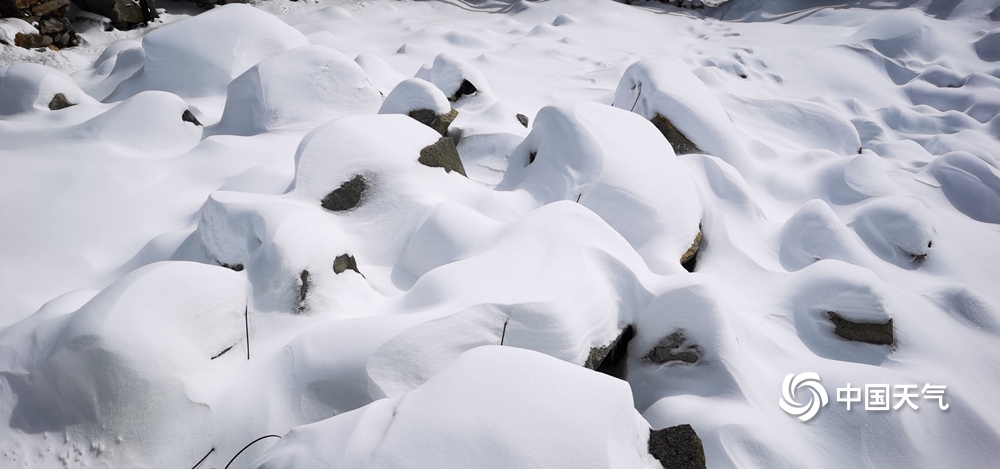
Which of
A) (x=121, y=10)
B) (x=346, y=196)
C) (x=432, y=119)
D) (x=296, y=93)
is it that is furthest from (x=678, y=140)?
(x=121, y=10)

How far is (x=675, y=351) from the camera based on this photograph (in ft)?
6.33

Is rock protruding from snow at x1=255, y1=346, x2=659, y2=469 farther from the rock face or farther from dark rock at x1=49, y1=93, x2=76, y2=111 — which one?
the rock face

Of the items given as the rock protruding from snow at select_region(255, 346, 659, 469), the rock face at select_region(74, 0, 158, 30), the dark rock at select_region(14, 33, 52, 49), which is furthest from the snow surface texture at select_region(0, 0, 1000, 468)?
the rock face at select_region(74, 0, 158, 30)

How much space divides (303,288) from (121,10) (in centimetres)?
568

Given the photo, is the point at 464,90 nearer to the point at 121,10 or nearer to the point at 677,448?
the point at 677,448

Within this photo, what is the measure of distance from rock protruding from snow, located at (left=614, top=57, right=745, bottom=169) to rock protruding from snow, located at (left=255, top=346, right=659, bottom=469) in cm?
252

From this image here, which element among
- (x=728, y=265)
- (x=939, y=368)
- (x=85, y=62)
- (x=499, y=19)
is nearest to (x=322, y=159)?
(x=728, y=265)

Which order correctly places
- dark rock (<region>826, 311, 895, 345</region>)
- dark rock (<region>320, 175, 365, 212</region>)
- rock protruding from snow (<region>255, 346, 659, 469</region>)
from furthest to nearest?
dark rock (<region>320, 175, 365, 212</region>) → dark rock (<region>826, 311, 895, 345</region>) → rock protruding from snow (<region>255, 346, 659, 469</region>)

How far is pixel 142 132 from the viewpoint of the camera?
328cm

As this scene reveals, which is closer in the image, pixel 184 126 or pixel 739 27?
pixel 184 126

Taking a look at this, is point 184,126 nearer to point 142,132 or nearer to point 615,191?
point 142,132

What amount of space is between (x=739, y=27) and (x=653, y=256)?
627cm

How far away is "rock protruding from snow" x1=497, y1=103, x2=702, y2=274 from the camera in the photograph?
2.56m

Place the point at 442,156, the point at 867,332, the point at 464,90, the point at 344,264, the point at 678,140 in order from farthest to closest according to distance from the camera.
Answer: the point at 464,90
the point at 678,140
the point at 442,156
the point at 867,332
the point at 344,264
